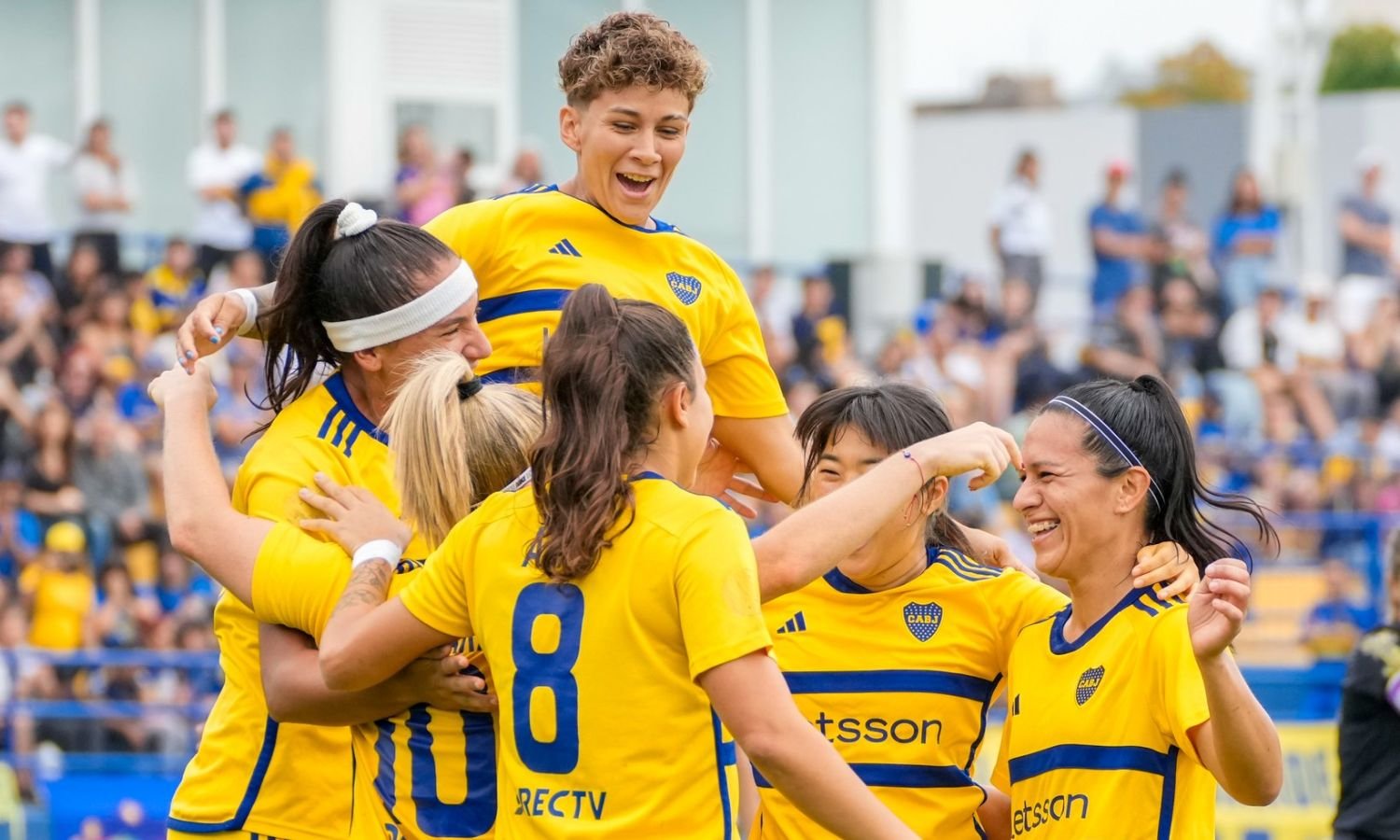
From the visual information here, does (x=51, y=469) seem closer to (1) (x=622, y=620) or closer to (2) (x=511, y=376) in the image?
(2) (x=511, y=376)

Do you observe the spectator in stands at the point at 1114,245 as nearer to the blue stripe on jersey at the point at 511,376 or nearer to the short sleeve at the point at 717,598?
the blue stripe on jersey at the point at 511,376

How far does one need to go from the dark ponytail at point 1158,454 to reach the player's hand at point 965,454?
0.37m

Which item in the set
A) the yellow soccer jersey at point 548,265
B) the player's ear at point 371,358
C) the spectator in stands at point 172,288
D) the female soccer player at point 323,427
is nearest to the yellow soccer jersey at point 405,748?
the female soccer player at point 323,427

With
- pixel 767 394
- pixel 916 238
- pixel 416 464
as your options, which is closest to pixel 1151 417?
pixel 767 394

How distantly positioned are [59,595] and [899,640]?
832 cm

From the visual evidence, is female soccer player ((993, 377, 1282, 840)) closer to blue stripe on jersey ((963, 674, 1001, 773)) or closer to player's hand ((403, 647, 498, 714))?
blue stripe on jersey ((963, 674, 1001, 773))

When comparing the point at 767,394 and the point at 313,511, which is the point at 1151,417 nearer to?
the point at 767,394

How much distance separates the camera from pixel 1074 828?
3.70 m

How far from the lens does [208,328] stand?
417 centimetres

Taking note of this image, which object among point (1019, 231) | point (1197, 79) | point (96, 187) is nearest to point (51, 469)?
point (96, 187)

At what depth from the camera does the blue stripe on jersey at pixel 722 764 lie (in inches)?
131

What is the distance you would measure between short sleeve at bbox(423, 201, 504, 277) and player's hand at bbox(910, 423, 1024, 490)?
137cm

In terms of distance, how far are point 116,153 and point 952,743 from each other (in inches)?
561

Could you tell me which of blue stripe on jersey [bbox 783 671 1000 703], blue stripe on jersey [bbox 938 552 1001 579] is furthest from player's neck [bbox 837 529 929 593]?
blue stripe on jersey [bbox 783 671 1000 703]
